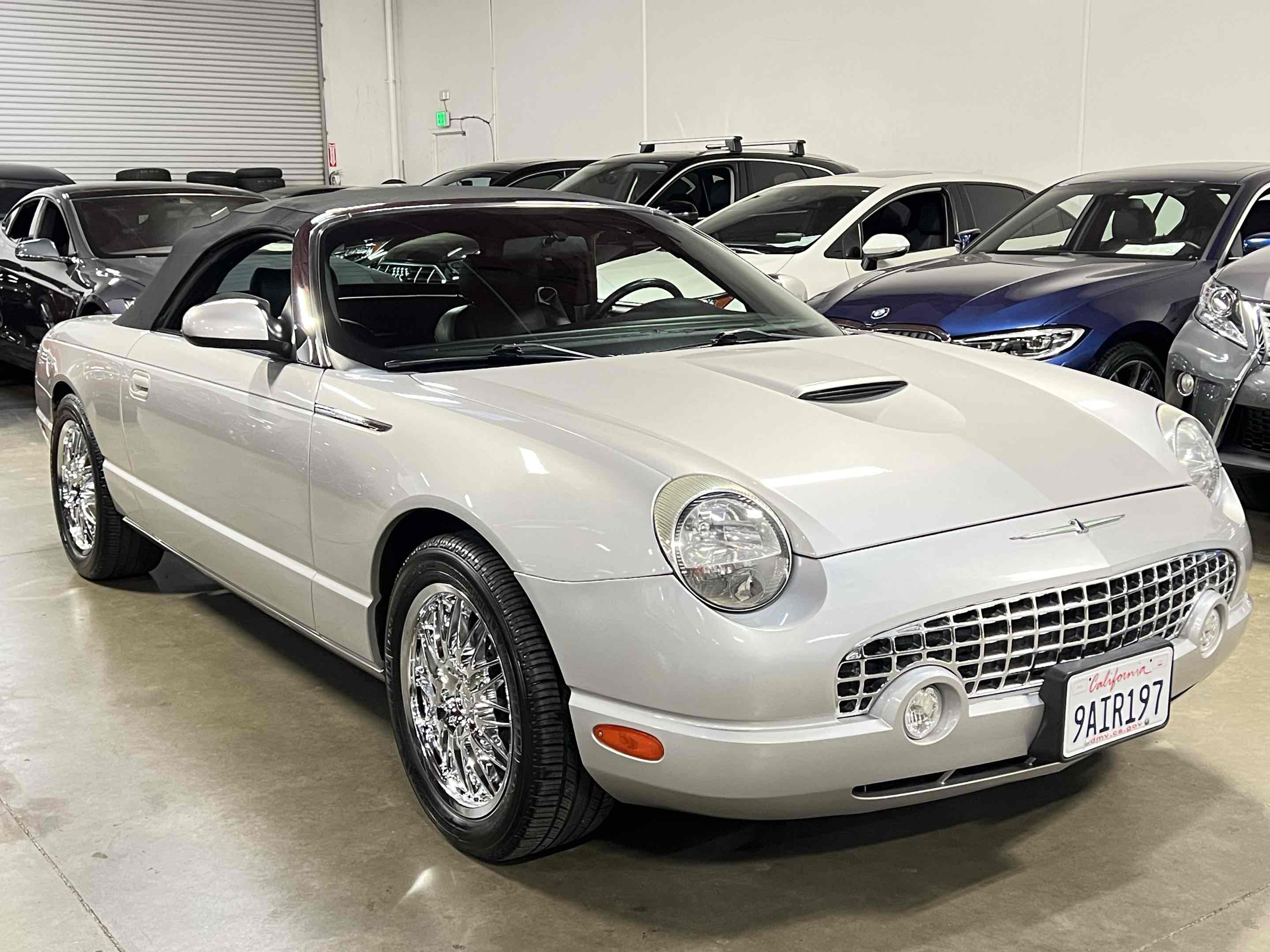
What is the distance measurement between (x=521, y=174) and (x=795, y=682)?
9.67 meters

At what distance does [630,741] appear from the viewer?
221cm

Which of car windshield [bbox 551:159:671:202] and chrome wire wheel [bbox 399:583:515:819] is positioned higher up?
car windshield [bbox 551:159:671:202]

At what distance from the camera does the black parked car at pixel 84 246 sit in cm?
755

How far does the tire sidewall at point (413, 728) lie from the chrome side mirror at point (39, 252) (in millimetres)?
5809

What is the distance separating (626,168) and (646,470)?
760 cm

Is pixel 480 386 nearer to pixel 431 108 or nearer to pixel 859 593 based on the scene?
pixel 859 593

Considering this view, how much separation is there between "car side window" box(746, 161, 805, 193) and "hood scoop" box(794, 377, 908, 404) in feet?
22.1

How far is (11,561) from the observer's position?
15.7 ft

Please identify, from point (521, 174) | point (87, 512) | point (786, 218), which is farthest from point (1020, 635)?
point (521, 174)

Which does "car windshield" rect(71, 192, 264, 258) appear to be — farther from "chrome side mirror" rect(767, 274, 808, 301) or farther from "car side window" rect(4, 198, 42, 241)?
"chrome side mirror" rect(767, 274, 808, 301)

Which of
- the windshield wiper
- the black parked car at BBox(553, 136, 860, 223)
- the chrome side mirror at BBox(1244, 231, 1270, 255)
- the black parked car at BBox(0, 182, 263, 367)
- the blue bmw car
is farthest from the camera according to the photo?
the black parked car at BBox(553, 136, 860, 223)

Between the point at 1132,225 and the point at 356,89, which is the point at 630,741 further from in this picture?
the point at 356,89

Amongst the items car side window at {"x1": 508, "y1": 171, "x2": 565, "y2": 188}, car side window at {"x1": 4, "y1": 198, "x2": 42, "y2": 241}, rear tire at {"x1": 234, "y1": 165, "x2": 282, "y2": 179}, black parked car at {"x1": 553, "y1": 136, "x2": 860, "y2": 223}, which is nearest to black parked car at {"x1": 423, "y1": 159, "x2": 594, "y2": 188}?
car side window at {"x1": 508, "y1": 171, "x2": 565, "y2": 188}

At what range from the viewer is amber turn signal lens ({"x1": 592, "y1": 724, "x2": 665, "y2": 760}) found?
2182mm
